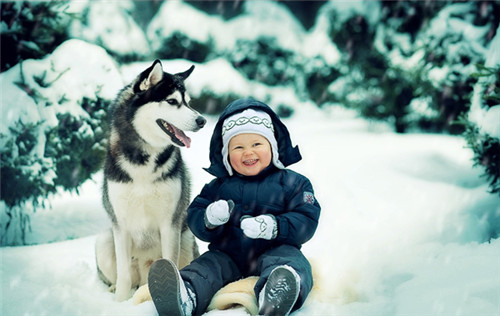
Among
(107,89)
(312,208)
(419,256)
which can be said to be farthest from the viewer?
(107,89)

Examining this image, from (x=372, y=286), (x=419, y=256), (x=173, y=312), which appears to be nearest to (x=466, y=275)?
(x=372, y=286)

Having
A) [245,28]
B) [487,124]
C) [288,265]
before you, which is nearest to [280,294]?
[288,265]

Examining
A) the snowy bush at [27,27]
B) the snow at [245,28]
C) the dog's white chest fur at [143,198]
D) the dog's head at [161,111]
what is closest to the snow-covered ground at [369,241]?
the dog's white chest fur at [143,198]

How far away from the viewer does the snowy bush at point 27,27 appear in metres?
3.59

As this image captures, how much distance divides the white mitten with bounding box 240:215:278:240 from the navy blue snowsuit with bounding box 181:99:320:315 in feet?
0.22

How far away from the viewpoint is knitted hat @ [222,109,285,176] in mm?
2520

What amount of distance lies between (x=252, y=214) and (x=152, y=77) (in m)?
1.00

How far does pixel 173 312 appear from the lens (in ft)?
6.57

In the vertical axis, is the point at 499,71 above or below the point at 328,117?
above

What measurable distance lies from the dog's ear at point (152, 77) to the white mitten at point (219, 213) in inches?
33.0

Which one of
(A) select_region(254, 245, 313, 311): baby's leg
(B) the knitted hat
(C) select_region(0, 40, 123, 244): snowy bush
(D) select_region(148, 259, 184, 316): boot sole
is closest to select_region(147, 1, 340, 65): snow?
(C) select_region(0, 40, 123, 244): snowy bush

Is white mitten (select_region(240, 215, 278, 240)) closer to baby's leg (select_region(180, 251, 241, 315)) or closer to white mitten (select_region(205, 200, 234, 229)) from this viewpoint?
white mitten (select_region(205, 200, 234, 229))

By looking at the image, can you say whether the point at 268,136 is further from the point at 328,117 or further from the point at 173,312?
the point at 328,117

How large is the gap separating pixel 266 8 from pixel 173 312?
946cm
